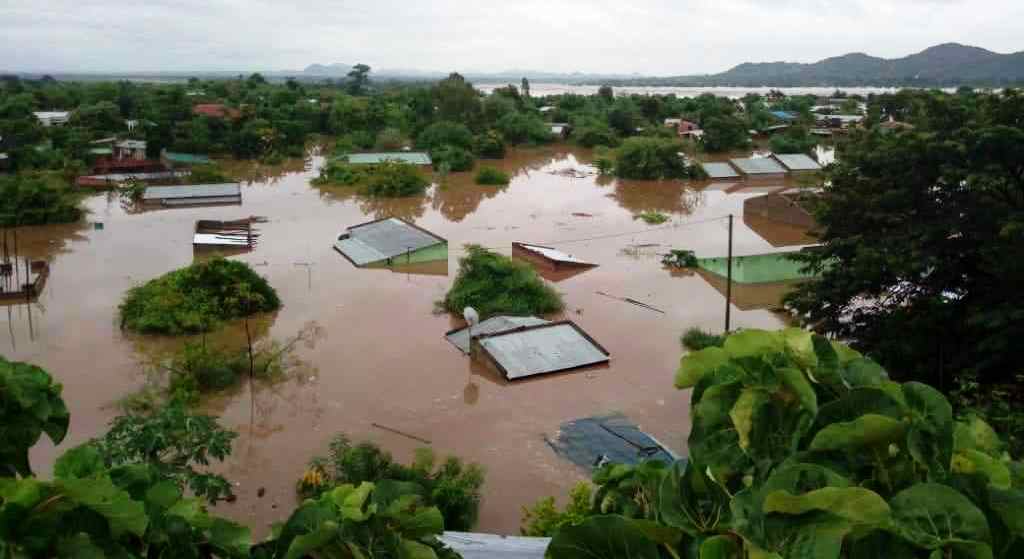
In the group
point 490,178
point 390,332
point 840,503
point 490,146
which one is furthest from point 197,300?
point 490,146

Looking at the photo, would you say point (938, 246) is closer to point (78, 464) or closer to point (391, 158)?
point (78, 464)

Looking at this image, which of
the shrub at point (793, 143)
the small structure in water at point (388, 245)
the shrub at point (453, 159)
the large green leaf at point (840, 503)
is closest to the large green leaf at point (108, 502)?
the large green leaf at point (840, 503)

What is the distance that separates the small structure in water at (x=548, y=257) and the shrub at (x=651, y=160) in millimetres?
11000

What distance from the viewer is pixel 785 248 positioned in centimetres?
1742

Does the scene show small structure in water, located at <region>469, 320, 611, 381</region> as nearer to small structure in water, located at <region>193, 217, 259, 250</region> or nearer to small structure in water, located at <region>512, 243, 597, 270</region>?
small structure in water, located at <region>512, 243, 597, 270</region>

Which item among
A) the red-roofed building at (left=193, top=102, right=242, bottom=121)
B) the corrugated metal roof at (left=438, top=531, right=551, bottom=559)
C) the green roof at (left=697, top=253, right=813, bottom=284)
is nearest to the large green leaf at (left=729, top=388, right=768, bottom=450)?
the corrugated metal roof at (left=438, top=531, right=551, bottom=559)

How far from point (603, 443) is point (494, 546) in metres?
3.73

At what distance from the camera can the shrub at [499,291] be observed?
12289 millimetres

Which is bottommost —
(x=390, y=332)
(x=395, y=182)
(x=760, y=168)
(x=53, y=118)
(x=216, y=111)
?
(x=390, y=332)

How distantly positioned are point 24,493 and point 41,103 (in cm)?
4804

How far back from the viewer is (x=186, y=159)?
27.1 m

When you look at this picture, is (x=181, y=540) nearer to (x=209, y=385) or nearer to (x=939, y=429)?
(x=939, y=429)

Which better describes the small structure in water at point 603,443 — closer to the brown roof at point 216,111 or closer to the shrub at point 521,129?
the shrub at point 521,129

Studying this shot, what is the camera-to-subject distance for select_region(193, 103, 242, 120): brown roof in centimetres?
3219
